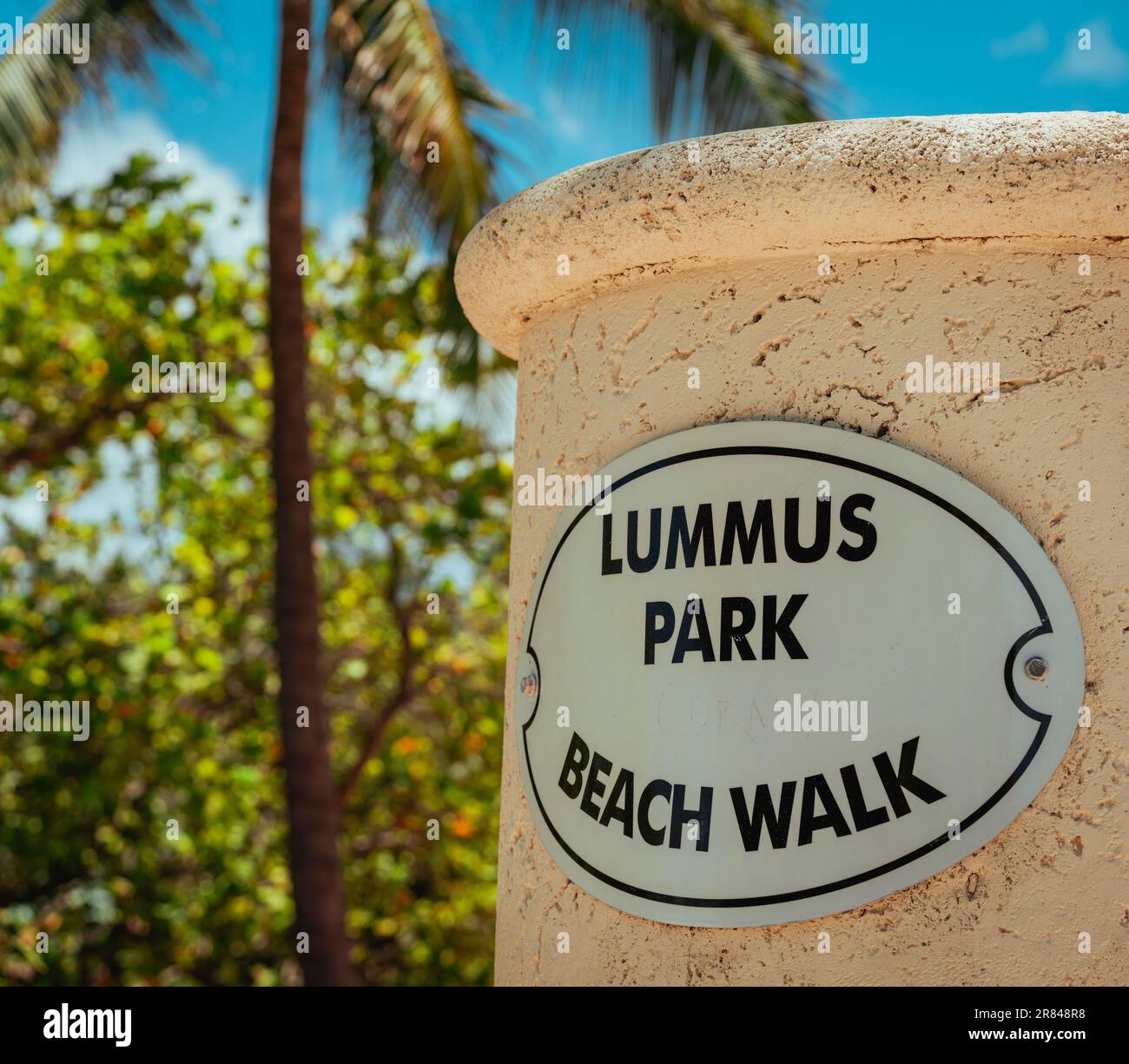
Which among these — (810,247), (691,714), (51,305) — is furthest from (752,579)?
(51,305)

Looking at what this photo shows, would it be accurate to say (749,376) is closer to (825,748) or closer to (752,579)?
(752,579)

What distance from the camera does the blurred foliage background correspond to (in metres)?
6.66

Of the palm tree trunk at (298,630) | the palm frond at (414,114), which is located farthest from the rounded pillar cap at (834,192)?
the palm frond at (414,114)

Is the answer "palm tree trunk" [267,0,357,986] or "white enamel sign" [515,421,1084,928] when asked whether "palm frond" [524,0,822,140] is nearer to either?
"palm tree trunk" [267,0,357,986]

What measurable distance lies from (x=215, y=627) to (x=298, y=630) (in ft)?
5.86

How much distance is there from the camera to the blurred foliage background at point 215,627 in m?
6.66

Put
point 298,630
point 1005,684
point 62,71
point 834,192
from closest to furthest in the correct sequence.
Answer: point 1005,684, point 834,192, point 298,630, point 62,71

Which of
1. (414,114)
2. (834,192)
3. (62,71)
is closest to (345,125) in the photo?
(414,114)

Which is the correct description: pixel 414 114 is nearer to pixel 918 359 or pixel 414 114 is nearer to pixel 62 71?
pixel 62 71

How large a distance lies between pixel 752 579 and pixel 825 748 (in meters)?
0.24

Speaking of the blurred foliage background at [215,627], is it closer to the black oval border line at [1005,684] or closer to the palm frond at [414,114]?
the palm frond at [414,114]

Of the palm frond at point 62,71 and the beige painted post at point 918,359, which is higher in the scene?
the palm frond at point 62,71

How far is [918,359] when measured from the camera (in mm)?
1688
